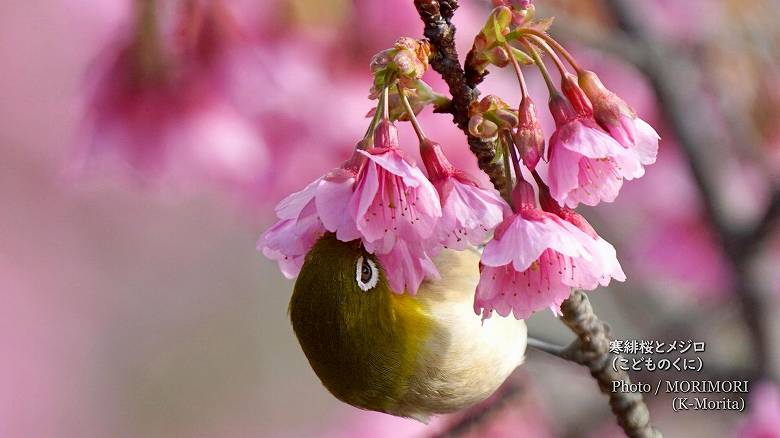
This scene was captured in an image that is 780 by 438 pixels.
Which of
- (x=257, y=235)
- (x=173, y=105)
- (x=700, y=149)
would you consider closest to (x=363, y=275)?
(x=173, y=105)

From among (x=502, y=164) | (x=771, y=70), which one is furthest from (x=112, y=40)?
(x=771, y=70)

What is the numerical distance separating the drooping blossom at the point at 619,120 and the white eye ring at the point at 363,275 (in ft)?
0.64

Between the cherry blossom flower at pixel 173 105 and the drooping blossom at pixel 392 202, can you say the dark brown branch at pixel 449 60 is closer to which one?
the drooping blossom at pixel 392 202

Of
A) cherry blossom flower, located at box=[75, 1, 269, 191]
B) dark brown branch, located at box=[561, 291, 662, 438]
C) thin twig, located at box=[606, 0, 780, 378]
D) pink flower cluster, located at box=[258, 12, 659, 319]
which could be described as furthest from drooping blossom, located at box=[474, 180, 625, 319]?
thin twig, located at box=[606, 0, 780, 378]

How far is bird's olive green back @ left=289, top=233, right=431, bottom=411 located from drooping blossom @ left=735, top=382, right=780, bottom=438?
1.50 feet

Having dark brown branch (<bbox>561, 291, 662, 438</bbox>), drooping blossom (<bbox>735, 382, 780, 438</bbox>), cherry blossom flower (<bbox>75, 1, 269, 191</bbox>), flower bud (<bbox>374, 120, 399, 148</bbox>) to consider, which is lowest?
drooping blossom (<bbox>735, 382, 780, 438</bbox>)

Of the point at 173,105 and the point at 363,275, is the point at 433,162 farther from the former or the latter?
the point at 173,105

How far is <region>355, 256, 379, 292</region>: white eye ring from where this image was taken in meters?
0.61

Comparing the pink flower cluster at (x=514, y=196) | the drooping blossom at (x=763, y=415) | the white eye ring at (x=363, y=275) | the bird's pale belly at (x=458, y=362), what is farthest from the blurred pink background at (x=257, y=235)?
the pink flower cluster at (x=514, y=196)

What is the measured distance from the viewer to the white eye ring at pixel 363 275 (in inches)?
24.0

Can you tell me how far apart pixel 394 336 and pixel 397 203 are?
19 centimetres

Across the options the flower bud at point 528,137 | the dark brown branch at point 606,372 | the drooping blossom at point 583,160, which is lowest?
the dark brown branch at point 606,372

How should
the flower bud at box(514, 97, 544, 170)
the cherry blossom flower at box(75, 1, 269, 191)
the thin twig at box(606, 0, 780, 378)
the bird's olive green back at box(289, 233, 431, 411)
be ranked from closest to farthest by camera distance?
the flower bud at box(514, 97, 544, 170) → the bird's olive green back at box(289, 233, 431, 411) → the cherry blossom flower at box(75, 1, 269, 191) → the thin twig at box(606, 0, 780, 378)

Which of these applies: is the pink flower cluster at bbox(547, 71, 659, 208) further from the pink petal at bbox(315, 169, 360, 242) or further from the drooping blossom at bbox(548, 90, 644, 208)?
the pink petal at bbox(315, 169, 360, 242)
